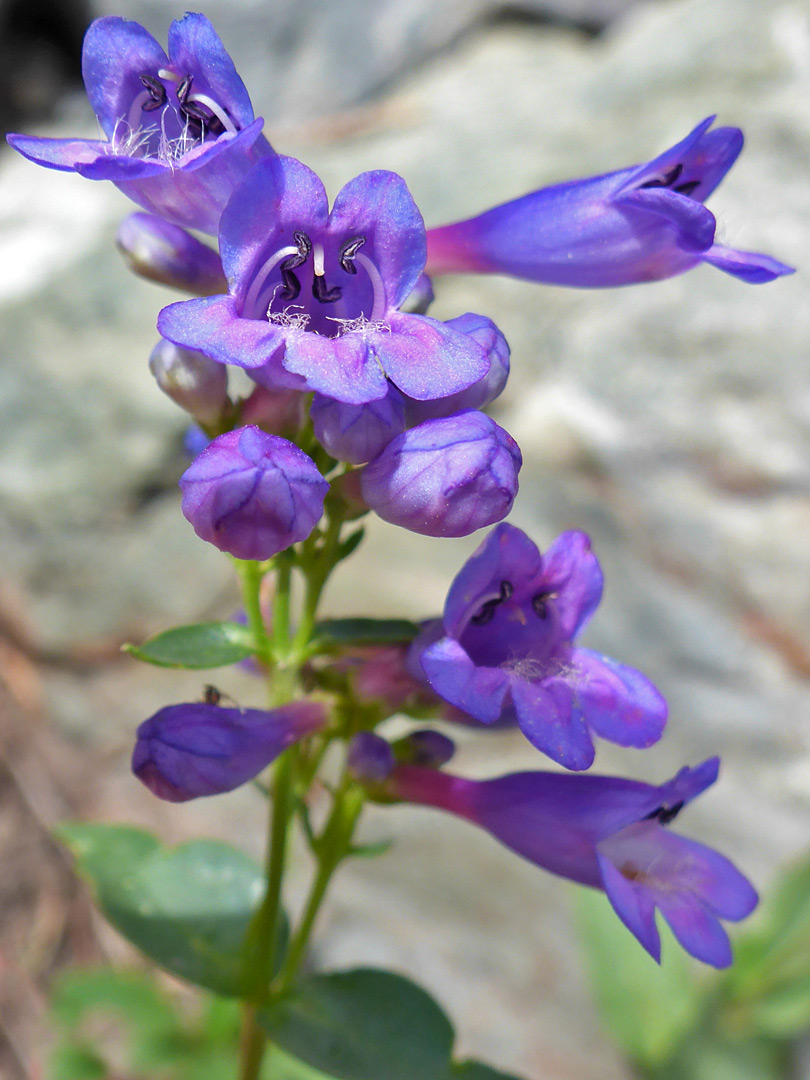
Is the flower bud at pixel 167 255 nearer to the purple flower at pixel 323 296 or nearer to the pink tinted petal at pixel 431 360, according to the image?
the purple flower at pixel 323 296

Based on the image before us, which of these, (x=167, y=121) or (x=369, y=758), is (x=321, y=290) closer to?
(x=167, y=121)

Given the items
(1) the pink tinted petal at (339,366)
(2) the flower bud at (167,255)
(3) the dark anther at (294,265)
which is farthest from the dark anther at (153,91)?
(1) the pink tinted petal at (339,366)

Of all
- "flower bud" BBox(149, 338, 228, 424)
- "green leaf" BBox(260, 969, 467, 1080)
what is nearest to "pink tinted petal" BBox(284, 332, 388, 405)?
"flower bud" BBox(149, 338, 228, 424)

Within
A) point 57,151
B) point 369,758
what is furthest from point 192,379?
point 369,758

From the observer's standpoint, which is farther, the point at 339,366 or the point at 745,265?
the point at 745,265

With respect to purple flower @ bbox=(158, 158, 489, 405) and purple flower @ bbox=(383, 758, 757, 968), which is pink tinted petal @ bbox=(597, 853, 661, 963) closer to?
purple flower @ bbox=(383, 758, 757, 968)
